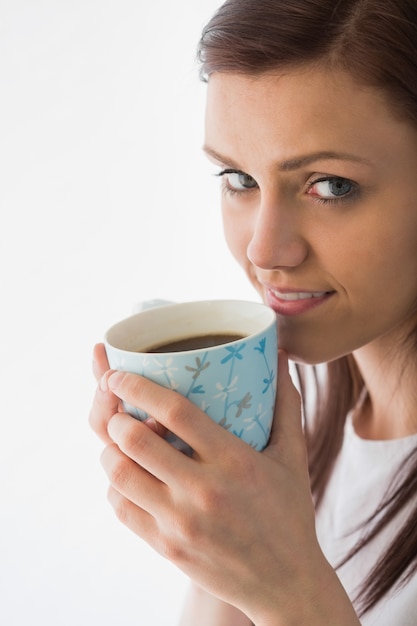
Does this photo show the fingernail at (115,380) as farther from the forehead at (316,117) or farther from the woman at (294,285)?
the forehead at (316,117)

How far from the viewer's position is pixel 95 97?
1796 mm

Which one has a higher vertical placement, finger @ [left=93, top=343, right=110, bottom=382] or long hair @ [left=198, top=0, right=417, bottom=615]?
long hair @ [left=198, top=0, right=417, bottom=615]

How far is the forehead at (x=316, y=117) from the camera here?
0.85 meters

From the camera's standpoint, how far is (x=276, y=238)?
0.90 metres

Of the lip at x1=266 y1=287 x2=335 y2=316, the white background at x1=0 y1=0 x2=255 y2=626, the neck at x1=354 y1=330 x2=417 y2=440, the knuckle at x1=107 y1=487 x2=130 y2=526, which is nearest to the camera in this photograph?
the knuckle at x1=107 y1=487 x2=130 y2=526

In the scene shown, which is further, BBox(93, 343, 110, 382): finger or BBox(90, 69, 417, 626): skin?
BBox(93, 343, 110, 382): finger

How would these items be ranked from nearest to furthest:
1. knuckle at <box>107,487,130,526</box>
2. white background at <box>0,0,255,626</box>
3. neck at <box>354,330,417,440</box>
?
knuckle at <box>107,487,130,526</box>
neck at <box>354,330,417,440</box>
white background at <box>0,0,255,626</box>

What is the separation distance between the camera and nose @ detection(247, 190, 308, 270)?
2.95 ft

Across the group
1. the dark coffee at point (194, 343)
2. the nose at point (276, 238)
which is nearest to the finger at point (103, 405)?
the dark coffee at point (194, 343)

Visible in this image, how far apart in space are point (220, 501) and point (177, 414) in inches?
4.0

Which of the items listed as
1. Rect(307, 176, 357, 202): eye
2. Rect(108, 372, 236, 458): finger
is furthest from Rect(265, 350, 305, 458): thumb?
Rect(307, 176, 357, 202): eye

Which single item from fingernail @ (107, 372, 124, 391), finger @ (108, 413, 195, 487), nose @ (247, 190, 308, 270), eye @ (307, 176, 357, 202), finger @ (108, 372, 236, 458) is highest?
eye @ (307, 176, 357, 202)

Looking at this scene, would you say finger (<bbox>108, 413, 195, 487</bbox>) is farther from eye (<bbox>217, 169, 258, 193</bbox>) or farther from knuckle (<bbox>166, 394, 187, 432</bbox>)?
eye (<bbox>217, 169, 258, 193</bbox>)

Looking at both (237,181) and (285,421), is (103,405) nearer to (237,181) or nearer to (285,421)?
(285,421)
